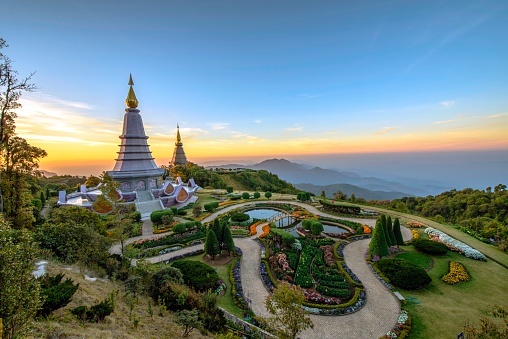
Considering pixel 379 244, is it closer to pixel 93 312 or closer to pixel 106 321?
pixel 106 321

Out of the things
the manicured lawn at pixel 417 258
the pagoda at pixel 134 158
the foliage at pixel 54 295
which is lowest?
the manicured lawn at pixel 417 258

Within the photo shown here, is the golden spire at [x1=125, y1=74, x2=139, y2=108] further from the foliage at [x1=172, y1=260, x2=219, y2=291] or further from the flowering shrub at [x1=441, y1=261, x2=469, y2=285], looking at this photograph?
the flowering shrub at [x1=441, y1=261, x2=469, y2=285]

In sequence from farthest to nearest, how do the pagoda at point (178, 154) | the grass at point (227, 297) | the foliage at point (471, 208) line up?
the pagoda at point (178, 154)
the foliage at point (471, 208)
the grass at point (227, 297)

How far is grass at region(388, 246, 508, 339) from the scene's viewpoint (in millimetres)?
11086

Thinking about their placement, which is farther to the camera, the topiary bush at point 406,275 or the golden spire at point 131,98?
the golden spire at point 131,98

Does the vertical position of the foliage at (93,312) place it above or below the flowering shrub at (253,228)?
above

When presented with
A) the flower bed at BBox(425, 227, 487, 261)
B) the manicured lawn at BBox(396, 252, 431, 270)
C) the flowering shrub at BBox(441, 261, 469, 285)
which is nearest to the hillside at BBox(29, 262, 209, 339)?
the flowering shrub at BBox(441, 261, 469, 285)

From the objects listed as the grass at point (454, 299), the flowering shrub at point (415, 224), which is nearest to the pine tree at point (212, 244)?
the grass at point (454, 299)

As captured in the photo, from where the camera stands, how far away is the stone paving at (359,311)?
11.0 meters

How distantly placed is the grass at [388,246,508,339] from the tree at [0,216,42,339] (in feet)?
50.1

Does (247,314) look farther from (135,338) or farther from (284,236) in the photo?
(284,236)

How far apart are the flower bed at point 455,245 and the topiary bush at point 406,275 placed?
292 inches

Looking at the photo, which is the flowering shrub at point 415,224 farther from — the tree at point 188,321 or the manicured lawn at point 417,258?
the tree at point 188,321

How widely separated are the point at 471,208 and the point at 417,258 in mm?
25784
